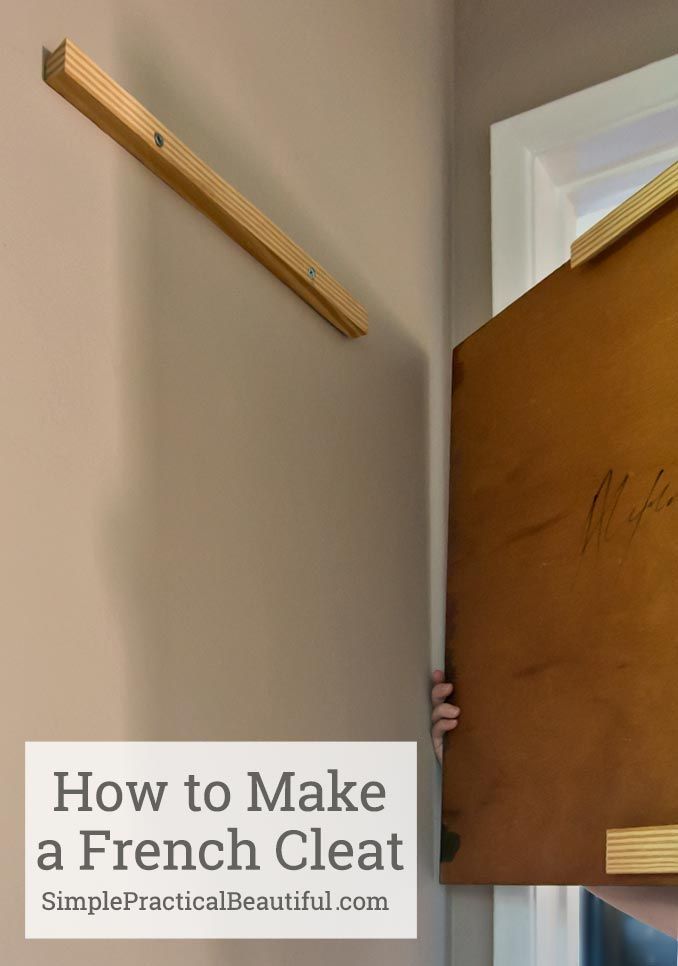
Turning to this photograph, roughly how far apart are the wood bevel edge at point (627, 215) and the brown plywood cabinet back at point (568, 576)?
0.01 m

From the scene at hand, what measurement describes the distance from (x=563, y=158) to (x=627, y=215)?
49 centimetres

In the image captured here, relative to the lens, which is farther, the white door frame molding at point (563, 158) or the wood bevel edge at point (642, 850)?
the white door frame molding at point (563, 158)

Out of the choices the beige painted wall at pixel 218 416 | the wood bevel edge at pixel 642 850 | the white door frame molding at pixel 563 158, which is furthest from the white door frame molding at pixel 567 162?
the wood bevel edge at pixel 642 850

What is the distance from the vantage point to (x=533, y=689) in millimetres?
1233

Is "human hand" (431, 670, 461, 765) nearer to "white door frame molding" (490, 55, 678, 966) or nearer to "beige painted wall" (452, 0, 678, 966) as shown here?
"white door frame molding" (490, 55, 678, 966)

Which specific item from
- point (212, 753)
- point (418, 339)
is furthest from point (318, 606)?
point (418, 339)

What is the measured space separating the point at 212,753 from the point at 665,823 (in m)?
0.42

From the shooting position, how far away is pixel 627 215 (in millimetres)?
1221

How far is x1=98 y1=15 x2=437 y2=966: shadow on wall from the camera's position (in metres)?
1.04

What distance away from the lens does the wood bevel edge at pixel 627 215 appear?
3.85 ft

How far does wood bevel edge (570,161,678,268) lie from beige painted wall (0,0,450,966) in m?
0.30
